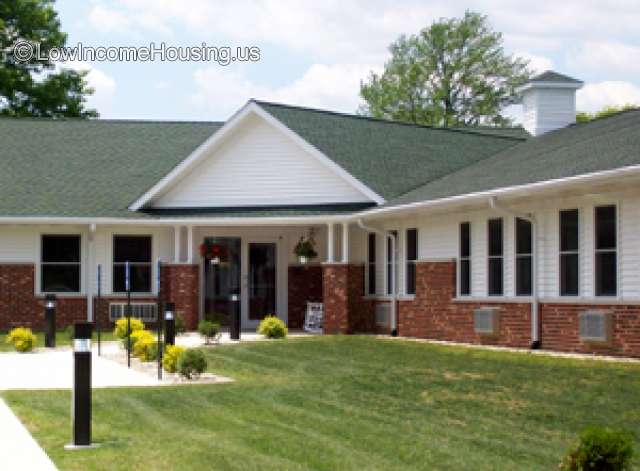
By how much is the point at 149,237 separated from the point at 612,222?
1468 cm

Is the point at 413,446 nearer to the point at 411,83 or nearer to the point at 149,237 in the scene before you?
the point at 149,237

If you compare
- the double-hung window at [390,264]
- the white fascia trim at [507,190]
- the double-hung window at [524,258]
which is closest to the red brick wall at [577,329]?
the double-hung window at [524,258]

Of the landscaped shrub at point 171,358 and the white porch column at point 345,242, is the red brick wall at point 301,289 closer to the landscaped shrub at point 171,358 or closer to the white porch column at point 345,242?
the white porch column at point 345,242

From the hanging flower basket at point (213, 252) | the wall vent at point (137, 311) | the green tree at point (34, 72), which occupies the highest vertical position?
the green tree at point (34, 72)

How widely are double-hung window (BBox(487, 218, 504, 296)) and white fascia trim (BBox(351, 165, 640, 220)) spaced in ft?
3.59

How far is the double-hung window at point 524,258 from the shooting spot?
2028cm

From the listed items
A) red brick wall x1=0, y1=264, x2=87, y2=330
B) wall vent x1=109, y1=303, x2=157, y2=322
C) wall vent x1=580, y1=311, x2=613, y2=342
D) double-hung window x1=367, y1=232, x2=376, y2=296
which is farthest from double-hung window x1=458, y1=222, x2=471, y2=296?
red brick wall x1=0, y1=264, x2=87, y2=330

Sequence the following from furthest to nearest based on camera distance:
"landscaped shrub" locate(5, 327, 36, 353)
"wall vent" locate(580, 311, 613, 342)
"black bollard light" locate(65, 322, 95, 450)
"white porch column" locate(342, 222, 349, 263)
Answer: "white porch column" locate(342, 222, 349, 263) → "landscaped shrub" locate(5, 327, 36, 353) → "wall vent" locate(580, 311, 613, 342) → "black bollard light" locate(65, 322, 95, 450)

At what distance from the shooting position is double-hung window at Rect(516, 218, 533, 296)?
20.3 m

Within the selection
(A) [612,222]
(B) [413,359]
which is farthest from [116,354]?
(A) [612,222]

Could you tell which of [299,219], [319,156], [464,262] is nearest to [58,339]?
[299,219]

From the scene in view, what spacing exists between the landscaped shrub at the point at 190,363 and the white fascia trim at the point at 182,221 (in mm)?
10883

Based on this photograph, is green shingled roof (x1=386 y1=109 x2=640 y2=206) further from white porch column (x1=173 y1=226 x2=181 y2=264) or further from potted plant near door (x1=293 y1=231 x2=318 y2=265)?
white porch column (x1=173 y1=226 x2=181 y2=264)

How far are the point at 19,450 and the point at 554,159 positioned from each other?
14238 mm
